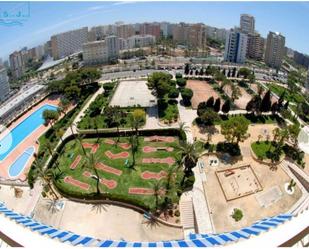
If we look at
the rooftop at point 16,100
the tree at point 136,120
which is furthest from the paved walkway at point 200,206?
the rooftop at point 16,100

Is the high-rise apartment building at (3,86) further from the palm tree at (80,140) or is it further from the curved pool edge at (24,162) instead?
the palm tree at (80,140)

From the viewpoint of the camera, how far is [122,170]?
2812 centimetres

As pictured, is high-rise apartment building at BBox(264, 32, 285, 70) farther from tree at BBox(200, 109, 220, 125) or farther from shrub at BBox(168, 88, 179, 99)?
tree at BBox(200, 109, 220, 125)

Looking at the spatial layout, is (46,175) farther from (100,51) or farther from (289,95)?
(100,51)

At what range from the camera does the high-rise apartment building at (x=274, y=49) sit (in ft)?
249

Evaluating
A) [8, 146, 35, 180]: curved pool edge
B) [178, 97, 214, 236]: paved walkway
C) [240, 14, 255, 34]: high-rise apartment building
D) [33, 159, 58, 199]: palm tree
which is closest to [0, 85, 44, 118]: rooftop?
[8, 146, 35, 180]: curved pool edge

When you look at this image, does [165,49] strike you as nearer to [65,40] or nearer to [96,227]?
[65,40]

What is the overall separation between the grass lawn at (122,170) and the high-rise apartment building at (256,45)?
67.5 meters

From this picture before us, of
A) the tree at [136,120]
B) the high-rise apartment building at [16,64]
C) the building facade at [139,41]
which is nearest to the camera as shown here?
the tree at [136,120]

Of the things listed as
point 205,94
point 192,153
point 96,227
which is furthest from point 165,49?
point 96,227

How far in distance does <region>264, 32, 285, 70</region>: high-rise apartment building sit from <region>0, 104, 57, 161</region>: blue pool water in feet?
220

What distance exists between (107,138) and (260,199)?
67.1ft

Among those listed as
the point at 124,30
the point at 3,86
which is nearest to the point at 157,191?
the point at 3,86

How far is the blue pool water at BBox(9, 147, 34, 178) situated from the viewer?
30953 millimetres
